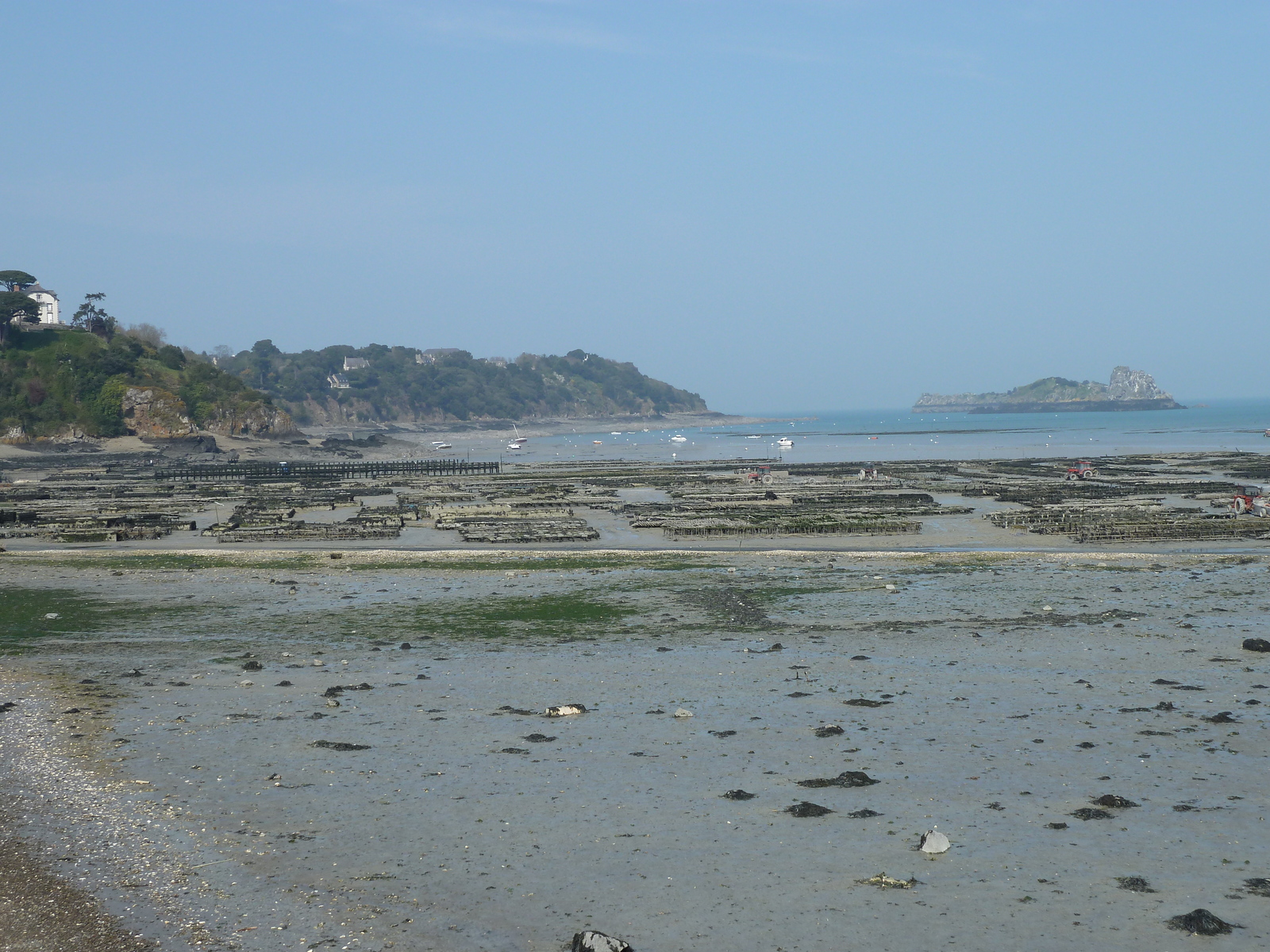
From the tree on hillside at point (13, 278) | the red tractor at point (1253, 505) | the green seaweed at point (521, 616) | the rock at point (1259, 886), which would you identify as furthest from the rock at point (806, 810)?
the tree on hillside at point (13, 278)

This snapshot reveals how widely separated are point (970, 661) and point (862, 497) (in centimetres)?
A: 3842

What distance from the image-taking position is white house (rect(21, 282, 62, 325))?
6304 inches

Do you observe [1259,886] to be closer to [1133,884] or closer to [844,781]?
[1133,884]

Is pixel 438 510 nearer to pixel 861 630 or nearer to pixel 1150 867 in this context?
pixel 861 630

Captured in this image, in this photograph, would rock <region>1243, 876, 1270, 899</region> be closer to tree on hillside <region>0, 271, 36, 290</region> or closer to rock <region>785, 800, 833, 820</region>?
rock <region>785, 800, 833, 820</region>

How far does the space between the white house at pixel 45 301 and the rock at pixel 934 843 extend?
556 ft

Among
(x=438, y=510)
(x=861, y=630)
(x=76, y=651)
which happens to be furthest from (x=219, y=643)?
(x=438, y=510)

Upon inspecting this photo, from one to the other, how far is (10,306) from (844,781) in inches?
5869

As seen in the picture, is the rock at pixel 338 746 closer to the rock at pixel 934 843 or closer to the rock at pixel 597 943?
the rock at pixel 597 943

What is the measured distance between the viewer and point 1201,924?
10219mm

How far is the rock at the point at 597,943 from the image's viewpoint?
32.2 feet

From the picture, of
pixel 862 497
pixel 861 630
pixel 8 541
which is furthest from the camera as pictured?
pixel 862 497

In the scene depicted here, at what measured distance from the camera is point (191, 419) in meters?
142

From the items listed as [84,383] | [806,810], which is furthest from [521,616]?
[84,383]
